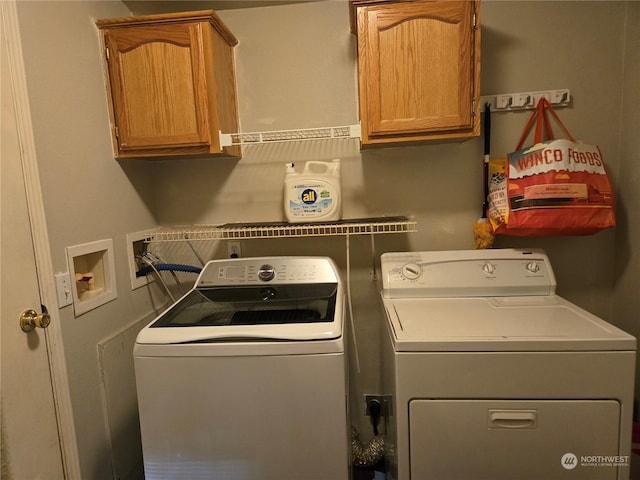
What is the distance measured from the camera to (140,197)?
5.98 ft

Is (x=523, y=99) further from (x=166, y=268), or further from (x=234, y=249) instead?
(x=166, y=268)

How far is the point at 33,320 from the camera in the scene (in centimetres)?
113

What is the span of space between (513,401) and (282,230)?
1.16m

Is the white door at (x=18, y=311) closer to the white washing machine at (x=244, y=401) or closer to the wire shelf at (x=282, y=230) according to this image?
the white washing machine at (x=244, y=401)

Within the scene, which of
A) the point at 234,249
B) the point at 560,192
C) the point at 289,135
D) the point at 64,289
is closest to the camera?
the point at 64,289

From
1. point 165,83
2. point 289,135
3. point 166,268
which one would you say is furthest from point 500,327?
point 165,83

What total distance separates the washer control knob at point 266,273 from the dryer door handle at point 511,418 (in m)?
0.97

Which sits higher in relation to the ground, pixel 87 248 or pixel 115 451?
pixel 87 248

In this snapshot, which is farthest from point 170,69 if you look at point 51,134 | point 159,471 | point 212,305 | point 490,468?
point 490,468

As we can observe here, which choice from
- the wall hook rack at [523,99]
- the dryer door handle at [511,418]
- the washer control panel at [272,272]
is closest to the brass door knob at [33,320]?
the washer control panel at [272,272]

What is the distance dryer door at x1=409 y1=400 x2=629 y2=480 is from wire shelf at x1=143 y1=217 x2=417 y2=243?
0.75 m

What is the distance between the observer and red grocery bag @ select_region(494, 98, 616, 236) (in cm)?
145

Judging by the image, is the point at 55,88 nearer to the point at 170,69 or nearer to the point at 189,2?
the point at 170,69

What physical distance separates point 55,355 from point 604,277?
2.41 metres
